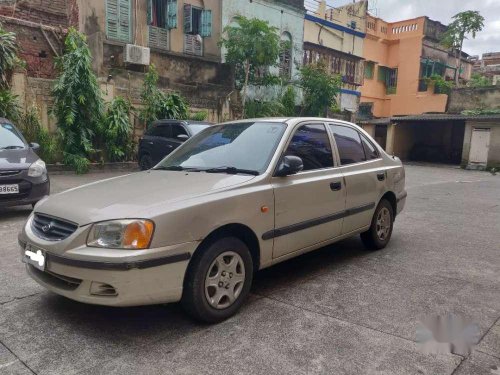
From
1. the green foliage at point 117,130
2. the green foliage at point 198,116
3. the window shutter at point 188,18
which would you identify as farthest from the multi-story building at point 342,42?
the green foliage at point 117,130

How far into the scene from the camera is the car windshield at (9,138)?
679cm

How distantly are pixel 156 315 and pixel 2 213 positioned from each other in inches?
193

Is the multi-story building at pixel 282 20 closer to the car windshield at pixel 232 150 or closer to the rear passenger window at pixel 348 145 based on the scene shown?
the rear passenger window at pixel 348 145

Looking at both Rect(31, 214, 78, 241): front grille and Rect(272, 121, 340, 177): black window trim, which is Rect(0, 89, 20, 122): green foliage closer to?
Rect(31, 214, 78, 241): front grille

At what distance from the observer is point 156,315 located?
3.21 m

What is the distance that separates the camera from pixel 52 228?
298 cm

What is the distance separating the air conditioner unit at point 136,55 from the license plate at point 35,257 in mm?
12462

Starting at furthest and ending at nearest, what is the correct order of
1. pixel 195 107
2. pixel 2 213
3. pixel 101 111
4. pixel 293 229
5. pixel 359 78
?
pixel 359 78 < pixel 195 107 < pixel 101 111 < pixel 2 213 < pixel 293 229

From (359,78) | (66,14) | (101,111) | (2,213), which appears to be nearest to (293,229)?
(2,213)

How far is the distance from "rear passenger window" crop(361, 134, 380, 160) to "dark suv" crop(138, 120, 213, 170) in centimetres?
591

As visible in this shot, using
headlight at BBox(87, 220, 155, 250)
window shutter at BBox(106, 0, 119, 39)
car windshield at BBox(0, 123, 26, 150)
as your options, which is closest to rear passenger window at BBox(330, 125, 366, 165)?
headlight at BBox(87, 220, 155, 250)

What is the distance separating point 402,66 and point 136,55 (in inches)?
877

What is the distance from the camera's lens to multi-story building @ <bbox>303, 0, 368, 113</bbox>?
2317cm

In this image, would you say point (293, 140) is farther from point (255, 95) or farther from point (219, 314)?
point (255, 95)
